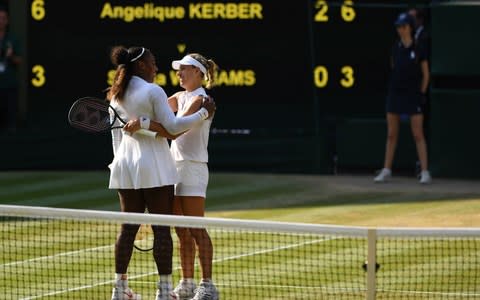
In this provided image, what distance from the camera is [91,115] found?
9.46 meters

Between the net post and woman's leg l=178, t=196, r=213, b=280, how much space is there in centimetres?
169

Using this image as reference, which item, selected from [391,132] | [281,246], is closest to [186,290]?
[281,246]

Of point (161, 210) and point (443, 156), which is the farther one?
point (443, 156)

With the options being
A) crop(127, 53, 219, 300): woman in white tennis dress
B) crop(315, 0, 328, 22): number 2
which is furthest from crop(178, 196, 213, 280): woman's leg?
crop(315, 0, 328, 22): number 2

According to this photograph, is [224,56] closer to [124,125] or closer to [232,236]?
[232,236]

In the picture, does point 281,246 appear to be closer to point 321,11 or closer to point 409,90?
point 409,90

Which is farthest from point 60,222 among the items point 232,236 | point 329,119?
point 329,119

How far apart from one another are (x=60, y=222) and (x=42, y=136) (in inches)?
162

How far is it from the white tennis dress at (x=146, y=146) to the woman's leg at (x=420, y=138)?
20.8ft

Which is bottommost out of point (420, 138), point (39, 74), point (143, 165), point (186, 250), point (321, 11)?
point (186, 250)

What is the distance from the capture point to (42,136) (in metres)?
16.8

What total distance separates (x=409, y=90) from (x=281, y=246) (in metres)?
4.16

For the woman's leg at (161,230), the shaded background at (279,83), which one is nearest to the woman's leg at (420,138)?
the shaded background at (279,83)

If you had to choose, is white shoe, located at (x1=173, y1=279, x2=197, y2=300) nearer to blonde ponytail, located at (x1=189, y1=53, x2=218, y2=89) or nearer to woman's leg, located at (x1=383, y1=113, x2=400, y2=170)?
blonde ponytail, located at (x1=189, y1=53, x2=218, y2=89)
